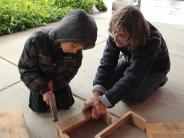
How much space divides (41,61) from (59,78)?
0.21m

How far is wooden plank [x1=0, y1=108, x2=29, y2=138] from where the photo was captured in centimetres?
161

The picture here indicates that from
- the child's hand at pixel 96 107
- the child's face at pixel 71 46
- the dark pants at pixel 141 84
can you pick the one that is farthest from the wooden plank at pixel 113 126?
the child's face at pixel 71 46

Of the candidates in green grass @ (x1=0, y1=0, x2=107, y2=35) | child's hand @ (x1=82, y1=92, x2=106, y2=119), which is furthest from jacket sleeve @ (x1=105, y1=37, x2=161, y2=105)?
green grass @ (x1=0, y1=0, x2=107, y2=35)

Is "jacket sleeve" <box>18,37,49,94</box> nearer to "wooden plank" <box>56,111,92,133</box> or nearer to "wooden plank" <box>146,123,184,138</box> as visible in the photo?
"wooden plank" <box>56,111,92,133</box>

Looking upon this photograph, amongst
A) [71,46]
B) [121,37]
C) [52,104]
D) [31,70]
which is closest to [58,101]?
[52,104]

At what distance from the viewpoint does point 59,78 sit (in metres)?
1.87

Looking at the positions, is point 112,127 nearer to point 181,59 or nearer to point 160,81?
point 160,81

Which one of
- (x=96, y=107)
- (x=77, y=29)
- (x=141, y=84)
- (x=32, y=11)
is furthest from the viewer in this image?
(x=32, y=11)

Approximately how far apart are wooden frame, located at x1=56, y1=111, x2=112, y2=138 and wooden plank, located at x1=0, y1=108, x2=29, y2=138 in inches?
8.5

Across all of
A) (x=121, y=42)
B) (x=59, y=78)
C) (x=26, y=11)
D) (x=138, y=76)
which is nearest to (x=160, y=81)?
(x=138, y=76)

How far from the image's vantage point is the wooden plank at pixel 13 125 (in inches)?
63.2

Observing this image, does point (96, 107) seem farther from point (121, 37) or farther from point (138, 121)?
point (121, 37)

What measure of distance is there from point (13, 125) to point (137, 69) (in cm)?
92

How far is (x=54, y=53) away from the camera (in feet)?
5.77
